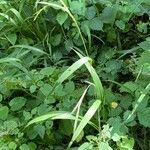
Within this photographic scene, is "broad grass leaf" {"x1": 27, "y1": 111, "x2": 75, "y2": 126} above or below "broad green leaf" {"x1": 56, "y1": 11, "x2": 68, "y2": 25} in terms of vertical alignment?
below

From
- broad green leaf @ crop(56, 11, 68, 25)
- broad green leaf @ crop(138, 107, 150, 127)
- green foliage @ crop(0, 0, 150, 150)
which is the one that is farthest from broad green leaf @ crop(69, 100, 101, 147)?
broad green leaf @ crop(56, 11, 68, 25)

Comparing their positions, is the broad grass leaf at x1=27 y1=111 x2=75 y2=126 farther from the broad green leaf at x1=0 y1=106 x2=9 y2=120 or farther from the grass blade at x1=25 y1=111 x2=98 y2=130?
the broad green leaf at x1=0 y1=106 x2=9 y2=120

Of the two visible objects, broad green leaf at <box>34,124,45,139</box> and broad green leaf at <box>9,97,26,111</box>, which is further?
broad green leaf at <box>9,97,26,111</box>

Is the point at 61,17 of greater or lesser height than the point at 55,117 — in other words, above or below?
above

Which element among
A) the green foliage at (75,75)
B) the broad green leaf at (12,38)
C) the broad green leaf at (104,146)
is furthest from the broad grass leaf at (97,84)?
the broad green leaf at (12,38)

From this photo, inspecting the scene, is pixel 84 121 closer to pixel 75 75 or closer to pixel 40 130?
pixel 40 130

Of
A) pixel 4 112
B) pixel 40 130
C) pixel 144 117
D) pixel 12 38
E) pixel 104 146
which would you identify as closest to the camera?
pixel 104 146

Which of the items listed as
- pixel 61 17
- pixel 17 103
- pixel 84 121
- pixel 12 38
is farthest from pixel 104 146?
pixel 12 38

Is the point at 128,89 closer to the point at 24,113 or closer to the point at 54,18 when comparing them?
the point at 24,113
